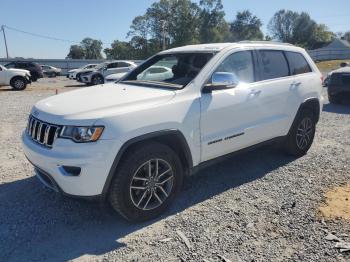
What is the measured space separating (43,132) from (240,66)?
8.40 ft

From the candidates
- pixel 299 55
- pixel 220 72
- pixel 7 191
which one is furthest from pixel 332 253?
pixel 7 191

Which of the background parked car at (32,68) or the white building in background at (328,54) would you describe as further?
the white building in background at (328,54)

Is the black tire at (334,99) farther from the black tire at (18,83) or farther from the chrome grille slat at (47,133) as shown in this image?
the black tire at (18,83)

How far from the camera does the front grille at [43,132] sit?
138 inches

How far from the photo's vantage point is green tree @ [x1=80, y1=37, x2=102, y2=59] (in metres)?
101

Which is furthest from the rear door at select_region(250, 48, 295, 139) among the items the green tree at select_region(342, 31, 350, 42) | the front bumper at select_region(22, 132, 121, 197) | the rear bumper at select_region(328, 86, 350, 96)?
the green tree at select_region(342, 31, 350, 42)

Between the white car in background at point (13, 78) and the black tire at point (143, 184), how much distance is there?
1725 cm

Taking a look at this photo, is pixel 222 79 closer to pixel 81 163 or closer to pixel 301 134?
pixel 81 163

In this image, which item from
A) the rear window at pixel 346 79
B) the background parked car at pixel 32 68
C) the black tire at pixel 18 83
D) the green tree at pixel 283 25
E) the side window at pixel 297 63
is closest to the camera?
the side window at pixel 297 63

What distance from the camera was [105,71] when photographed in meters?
22.5

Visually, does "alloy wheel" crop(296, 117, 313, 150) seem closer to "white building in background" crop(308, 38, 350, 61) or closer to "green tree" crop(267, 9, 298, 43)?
"white building in background" crop(308, 38, 350, 61)

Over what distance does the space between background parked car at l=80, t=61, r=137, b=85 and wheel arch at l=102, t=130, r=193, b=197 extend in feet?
61.8

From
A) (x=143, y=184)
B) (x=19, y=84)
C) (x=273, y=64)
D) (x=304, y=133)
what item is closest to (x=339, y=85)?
(x=304, y=133)

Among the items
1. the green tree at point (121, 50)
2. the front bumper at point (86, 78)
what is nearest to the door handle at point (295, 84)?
the front bumper at point (86, 78)
